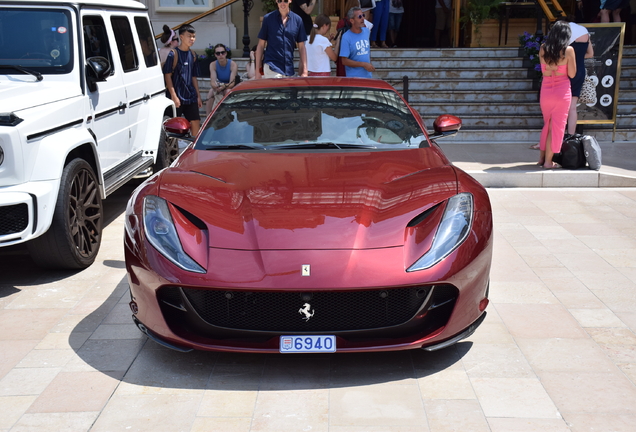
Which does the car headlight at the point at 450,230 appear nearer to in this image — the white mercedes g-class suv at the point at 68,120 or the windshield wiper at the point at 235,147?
the windshield wiper at the point at 235,147

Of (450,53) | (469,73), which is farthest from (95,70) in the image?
(450,53)

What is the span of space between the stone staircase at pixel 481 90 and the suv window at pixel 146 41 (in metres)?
4.93

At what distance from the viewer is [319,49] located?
991cm

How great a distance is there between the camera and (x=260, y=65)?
9633 millimetres

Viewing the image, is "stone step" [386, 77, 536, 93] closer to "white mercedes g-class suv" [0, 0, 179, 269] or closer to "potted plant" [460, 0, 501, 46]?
"potted plant" [460, 0, 501, 46]

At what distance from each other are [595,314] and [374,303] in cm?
182

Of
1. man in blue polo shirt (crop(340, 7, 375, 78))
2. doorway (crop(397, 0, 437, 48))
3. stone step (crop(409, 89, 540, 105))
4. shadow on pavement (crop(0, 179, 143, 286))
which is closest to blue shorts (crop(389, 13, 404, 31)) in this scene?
doorway (crop(397, 0, 437, 48))

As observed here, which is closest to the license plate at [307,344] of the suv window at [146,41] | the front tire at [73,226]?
the front tire at [73,226]

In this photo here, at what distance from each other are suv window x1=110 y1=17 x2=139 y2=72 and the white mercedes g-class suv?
1cm

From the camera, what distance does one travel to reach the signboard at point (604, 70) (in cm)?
1055

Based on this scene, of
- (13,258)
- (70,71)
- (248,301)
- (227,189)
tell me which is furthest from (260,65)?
(248,301)

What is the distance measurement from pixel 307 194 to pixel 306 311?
70cm

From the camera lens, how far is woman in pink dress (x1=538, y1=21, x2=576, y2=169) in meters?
8.38

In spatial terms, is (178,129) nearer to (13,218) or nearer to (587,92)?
(13,218)
